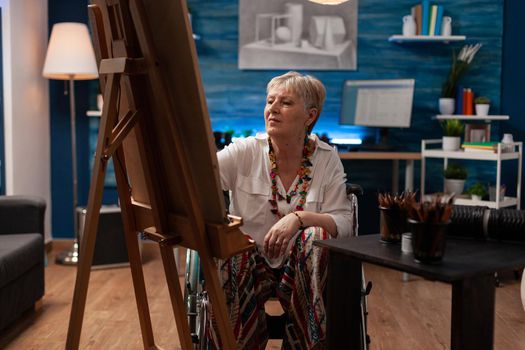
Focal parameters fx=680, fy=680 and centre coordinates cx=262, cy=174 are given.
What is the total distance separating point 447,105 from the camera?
479 cm

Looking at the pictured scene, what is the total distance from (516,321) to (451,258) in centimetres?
201

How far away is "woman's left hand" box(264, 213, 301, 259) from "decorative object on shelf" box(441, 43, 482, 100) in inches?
115

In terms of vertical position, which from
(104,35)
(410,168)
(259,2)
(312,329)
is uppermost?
(259,2)

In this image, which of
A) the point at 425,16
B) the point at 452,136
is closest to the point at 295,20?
the point at 425,16

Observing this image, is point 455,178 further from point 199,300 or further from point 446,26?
point 199,300

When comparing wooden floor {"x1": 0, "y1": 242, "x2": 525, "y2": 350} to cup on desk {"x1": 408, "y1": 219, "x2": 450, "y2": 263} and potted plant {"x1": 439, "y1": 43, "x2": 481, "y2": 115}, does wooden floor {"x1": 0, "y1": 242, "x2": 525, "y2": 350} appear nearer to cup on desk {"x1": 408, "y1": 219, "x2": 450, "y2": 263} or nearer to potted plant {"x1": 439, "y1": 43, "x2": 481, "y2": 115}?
potted plant {"x1": 439, "y1": 43, "x2": 481, "y2": 115}

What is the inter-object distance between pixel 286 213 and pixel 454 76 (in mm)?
2818

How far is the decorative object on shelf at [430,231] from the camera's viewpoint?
61.8 inches

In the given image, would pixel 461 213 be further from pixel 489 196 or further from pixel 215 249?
pixel 489 196

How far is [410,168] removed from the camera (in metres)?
4.43

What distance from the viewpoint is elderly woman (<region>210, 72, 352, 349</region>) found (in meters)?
2.22

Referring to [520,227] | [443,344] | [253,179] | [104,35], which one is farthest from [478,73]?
[104,35]

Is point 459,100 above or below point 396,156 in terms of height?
above

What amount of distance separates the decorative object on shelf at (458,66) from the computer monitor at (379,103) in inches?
12.5
